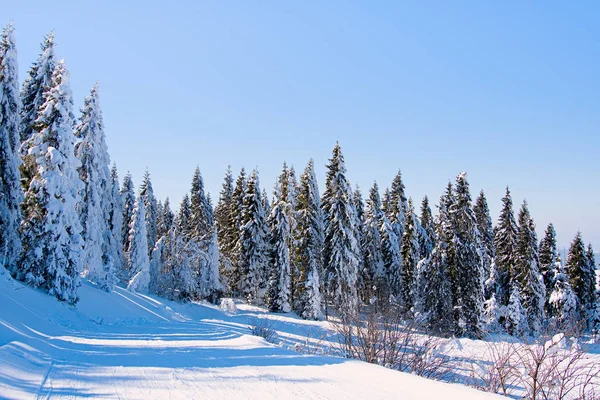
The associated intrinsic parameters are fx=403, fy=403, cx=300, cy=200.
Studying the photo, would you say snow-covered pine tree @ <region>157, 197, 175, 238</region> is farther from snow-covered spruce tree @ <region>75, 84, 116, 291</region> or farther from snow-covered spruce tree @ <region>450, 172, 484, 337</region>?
snow-covered spruce tree @ <region>450, 172, 484, 337</region>

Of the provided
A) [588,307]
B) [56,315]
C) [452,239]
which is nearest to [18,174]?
[56,315]

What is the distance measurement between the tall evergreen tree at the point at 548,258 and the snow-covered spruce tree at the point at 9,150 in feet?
141

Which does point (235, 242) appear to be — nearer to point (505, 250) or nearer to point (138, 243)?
point (138, 243)

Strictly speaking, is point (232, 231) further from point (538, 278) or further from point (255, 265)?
point (538, 278)

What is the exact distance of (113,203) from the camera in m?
35.3

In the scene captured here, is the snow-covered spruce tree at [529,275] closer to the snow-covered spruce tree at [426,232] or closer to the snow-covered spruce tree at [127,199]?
the snow-covered spruce tree at [426,232]

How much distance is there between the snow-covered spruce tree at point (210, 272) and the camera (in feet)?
116

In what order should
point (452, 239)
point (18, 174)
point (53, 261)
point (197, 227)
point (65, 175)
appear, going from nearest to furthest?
point (53, 261) → point (65, 175) → point (18, 174) → point (452, 239) → point (197, 227)

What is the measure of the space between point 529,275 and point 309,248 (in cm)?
1975

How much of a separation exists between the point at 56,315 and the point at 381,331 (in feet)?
34.5

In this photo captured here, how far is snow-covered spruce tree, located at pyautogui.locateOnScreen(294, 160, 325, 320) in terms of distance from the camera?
1303 inches

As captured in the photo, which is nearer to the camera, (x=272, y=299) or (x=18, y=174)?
(x=18, y=174)

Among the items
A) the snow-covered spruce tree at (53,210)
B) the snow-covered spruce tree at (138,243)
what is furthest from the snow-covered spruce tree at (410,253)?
the snow-covered spruce tree at (53,210)

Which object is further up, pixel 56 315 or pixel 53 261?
pixel 53 261
